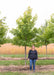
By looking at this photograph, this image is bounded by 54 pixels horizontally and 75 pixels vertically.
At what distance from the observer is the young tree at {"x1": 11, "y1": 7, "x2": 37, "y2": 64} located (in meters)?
14.3

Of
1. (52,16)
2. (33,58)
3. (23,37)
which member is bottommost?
(33,58)

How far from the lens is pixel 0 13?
648 inches

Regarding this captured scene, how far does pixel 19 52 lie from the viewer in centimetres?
3130

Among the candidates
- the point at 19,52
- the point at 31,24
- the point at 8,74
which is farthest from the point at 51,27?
the point at 19,52

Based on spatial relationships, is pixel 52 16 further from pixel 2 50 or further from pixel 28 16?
pixel 2 50

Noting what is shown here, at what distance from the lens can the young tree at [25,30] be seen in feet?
47.0

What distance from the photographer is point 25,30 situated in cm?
1438

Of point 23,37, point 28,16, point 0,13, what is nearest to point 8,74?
point 23,37

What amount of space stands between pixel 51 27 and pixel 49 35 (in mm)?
835

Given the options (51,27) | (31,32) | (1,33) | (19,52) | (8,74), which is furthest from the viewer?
(19,52)

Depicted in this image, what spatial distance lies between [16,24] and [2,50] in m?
17.6

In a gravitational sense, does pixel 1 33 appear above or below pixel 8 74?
above

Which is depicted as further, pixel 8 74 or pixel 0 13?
pixel 0 13

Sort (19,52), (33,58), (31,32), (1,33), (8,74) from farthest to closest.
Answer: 1. (19,52)
2. (1,33)
3. (31,32)
4. (33,58)
5. (8,74)
